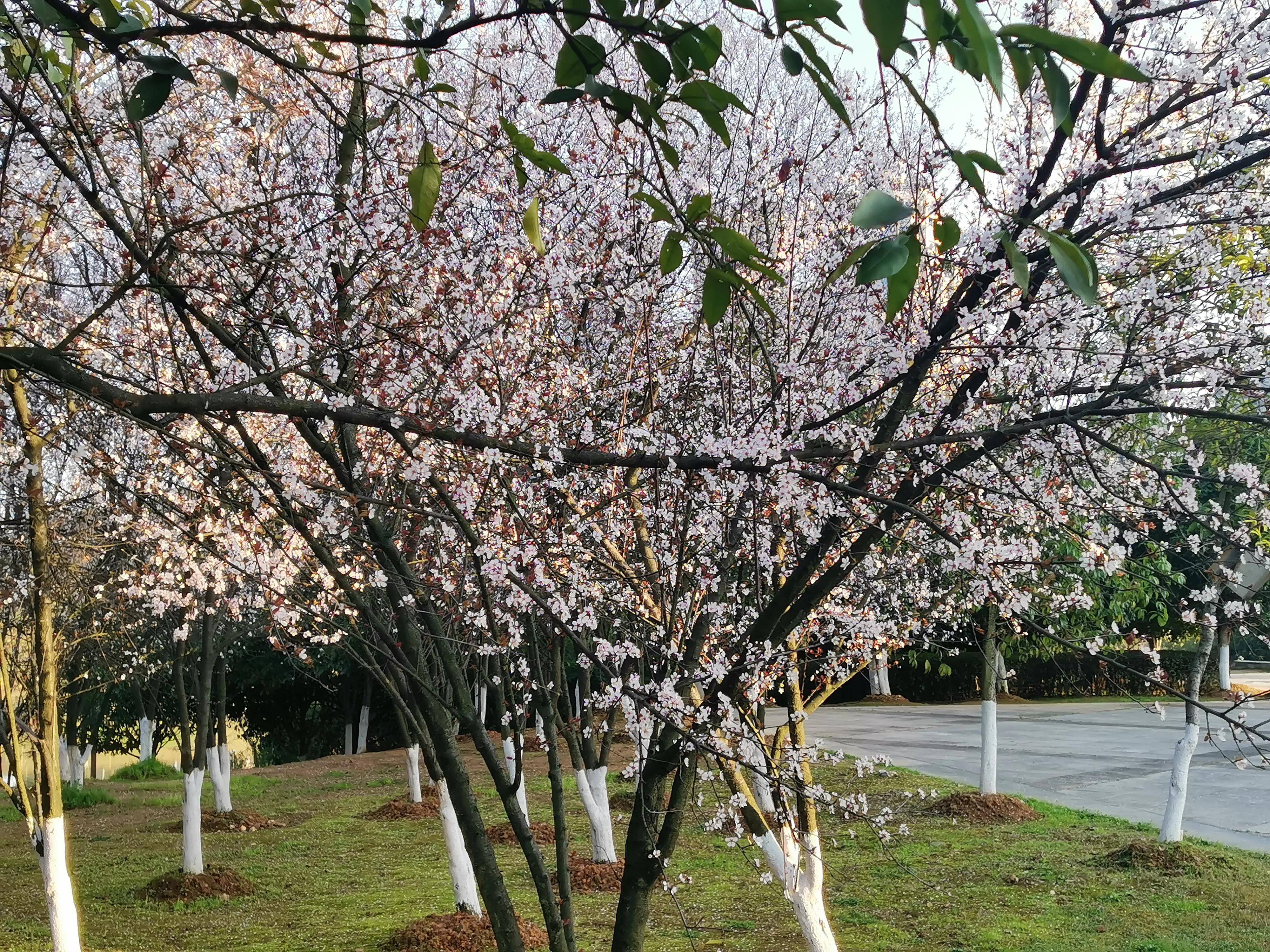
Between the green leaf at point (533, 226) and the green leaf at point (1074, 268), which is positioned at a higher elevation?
the green leaf at point (533, 226)

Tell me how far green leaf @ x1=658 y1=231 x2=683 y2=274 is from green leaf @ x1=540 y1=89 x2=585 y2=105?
0.20m

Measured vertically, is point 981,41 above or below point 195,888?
above

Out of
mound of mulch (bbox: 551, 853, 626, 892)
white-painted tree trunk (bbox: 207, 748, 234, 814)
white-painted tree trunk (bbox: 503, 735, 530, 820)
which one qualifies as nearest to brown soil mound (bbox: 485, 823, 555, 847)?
white-painted tree trunk (bbox: 503, 735, 530, 820)

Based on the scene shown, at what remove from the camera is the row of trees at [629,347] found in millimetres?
2119

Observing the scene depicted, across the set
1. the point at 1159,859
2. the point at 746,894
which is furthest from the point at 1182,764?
the point at 746,894

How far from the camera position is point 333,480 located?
21.5 feet

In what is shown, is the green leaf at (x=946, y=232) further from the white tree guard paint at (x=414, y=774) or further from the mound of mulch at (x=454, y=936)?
the white tree guard paint at (x=414, y=774)

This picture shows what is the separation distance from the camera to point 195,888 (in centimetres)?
1030

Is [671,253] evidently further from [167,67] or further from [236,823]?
[236,823]

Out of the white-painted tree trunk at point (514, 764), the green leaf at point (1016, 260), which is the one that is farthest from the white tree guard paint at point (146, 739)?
the green leaf at point (1016, 260)

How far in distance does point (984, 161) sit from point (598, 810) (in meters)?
10.2

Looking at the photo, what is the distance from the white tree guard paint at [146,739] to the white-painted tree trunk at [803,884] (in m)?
19.6

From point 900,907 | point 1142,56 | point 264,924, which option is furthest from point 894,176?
point 264,924

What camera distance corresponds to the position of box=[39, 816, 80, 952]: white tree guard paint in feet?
22.5
